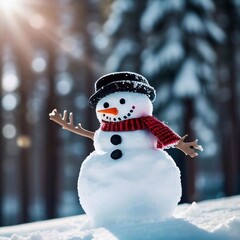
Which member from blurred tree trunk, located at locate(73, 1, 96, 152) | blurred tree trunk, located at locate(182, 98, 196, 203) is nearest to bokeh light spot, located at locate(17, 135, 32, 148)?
blurred tree trunk, located at locate(73, 1, 96, 152)

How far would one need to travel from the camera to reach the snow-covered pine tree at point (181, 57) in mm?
13234

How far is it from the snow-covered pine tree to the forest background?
1.1 inches

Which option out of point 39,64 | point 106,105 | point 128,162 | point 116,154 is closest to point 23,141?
point 39,64

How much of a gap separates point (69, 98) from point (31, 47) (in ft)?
21.3

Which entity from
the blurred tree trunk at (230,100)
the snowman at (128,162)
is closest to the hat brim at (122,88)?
the snowman at (128,162)

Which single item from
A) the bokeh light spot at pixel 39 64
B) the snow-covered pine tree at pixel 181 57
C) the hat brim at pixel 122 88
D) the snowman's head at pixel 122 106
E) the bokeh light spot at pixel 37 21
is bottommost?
the snowman's head at pixel 122 106

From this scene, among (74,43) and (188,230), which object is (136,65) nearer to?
(74,43)

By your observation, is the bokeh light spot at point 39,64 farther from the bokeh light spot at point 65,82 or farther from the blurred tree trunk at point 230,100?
the blurred tree trunk at point 230,100

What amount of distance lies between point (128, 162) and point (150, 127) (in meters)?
0.44

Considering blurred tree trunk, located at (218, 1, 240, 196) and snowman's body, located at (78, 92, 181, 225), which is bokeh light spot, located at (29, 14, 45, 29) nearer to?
blurred tree trunk, located at (218, 1, 240, 196)

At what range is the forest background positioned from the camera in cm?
1344

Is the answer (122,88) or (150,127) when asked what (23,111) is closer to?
(122,88)

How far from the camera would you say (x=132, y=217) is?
14.3ft

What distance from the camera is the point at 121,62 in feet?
52.1
